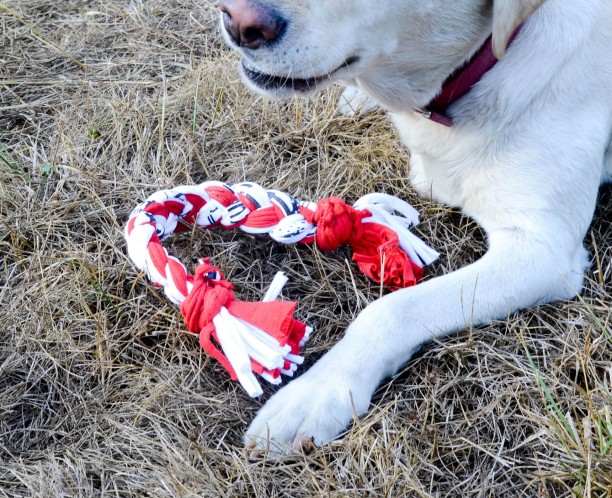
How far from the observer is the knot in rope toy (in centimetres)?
199

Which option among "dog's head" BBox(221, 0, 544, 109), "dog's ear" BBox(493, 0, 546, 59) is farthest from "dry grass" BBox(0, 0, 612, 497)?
"dog's ear" BBox(493, 0, 546, 59)

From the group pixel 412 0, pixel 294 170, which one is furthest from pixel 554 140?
pixel 294 170

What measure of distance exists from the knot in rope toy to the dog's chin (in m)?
0.43

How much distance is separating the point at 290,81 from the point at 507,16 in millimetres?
635

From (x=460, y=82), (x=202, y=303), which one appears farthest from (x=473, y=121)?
(x=202, y=303)

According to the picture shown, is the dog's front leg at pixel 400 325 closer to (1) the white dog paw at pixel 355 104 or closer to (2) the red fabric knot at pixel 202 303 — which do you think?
(2) the red fabric knot at pixel 202 303

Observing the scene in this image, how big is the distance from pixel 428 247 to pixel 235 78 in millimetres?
1313

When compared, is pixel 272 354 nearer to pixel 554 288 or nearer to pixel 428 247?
pixel 428 247

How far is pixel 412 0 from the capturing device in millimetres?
2047

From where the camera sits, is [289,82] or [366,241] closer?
[289,82]

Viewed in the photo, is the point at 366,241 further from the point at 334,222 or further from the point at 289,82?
the point at 289,82

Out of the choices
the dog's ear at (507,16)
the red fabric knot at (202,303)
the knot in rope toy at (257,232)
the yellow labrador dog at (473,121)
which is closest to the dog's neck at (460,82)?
the yellow labrador dog at (473,121)

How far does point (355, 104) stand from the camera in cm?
306

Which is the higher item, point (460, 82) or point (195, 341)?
point (460, 82)
